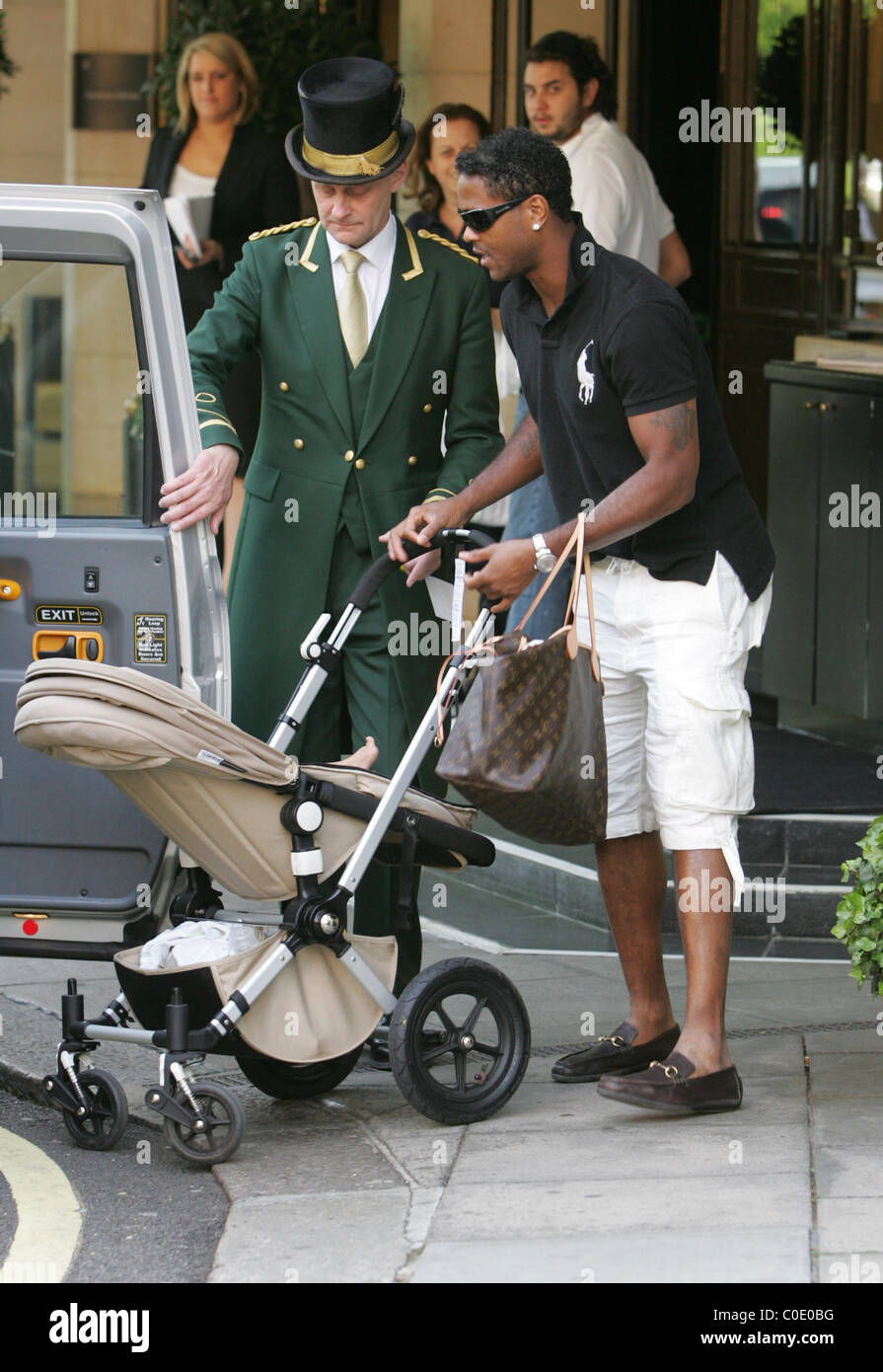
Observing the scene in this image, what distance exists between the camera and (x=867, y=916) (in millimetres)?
5105

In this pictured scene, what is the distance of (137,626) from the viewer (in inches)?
203

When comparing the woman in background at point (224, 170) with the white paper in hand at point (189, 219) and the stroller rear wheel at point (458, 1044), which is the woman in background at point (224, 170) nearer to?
the white paper in hand at point (189, 219)

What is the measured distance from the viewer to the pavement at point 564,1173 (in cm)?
424

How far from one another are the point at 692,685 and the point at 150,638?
3.87 feet

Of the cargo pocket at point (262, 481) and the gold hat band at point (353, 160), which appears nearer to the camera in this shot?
the gold hat band at point (353, 160)

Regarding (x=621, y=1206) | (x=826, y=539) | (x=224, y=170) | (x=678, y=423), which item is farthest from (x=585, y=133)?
(x=621, y=1206)

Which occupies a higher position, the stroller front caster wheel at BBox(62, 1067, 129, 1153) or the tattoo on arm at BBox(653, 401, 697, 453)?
the tattoo on arm at BBox(653, 401, 697, 453)

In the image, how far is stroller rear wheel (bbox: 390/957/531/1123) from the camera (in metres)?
→ 4.96

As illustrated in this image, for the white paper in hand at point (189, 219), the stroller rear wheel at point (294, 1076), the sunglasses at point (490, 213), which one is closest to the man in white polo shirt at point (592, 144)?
the white paper in hand at point (189, 219)

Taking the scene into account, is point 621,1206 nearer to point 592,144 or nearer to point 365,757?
point 365,757

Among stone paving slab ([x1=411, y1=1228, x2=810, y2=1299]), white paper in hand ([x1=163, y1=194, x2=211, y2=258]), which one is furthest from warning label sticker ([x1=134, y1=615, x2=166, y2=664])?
white paper in hand ([x1=163, y1=194, x2=211, y2=258])

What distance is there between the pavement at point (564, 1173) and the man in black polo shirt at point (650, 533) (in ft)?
0.71

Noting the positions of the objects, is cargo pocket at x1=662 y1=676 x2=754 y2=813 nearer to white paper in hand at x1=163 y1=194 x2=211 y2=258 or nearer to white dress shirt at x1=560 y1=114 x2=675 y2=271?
white dress shirt at x1=560 y1=114 x2=675 y2=271

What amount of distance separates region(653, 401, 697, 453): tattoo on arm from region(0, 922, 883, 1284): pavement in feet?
4.79
